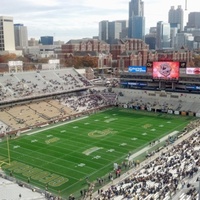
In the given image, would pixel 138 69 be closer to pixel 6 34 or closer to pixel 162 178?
pixel 162 178

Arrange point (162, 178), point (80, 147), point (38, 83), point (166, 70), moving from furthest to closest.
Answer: point (38, 83)
point (166, 70)
point (80, 147)
point (162, 178)

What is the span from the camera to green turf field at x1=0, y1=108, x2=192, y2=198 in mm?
30652

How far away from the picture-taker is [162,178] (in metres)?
27.1

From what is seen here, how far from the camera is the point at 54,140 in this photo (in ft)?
137

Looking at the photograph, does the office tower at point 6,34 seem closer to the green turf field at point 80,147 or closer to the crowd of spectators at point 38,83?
the crowd of spectators at point 38,83

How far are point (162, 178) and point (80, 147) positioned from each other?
14.3 meters

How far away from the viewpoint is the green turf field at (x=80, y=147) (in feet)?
101

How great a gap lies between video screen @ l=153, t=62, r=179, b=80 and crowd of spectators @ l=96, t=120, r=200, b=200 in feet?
81.7

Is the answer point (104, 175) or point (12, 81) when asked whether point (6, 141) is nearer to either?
point (104, 175)

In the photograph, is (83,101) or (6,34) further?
(6,34)

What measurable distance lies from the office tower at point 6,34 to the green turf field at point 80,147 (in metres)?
92.1

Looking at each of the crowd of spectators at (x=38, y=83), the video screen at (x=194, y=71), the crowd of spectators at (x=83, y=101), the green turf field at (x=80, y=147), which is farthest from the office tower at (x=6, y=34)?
the video screen at (x=194, y=71)

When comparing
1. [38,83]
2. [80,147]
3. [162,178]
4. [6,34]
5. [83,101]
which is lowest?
[80,147]

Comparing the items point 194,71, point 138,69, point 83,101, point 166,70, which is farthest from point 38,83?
point 194,71
